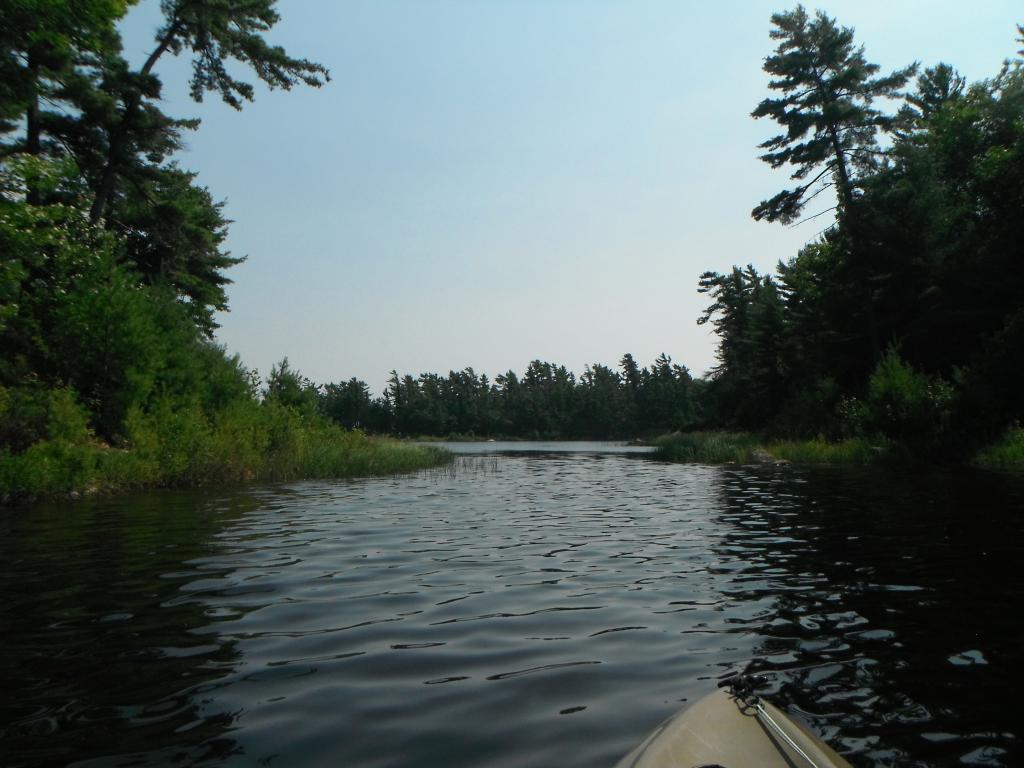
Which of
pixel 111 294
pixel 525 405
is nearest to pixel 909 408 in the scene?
pixel 111 294

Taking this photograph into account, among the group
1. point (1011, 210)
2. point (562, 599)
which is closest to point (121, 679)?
point (562, 599)

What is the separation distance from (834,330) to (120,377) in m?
36.6

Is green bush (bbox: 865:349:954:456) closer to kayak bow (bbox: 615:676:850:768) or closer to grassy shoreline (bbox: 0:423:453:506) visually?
grassy shoreline (bbox: 0:423:453:506)

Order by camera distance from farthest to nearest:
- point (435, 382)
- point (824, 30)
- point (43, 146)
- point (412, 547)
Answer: point (435, 382) < point (824, 30) < point (43, 146) < point (412, 547)

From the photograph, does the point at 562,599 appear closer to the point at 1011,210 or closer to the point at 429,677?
the point at 429,677

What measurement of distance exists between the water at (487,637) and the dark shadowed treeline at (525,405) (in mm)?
125455

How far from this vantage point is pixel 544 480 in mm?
24141

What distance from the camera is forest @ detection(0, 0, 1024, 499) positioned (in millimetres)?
19375

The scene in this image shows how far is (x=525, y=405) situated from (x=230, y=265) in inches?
4293

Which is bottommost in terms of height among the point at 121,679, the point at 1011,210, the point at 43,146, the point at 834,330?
the point at 121,679

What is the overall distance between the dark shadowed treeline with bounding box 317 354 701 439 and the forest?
303 feet

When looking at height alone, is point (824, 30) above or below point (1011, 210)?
above

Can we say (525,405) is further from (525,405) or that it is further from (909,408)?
(909,408)

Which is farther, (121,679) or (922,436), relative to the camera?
(922,436)
